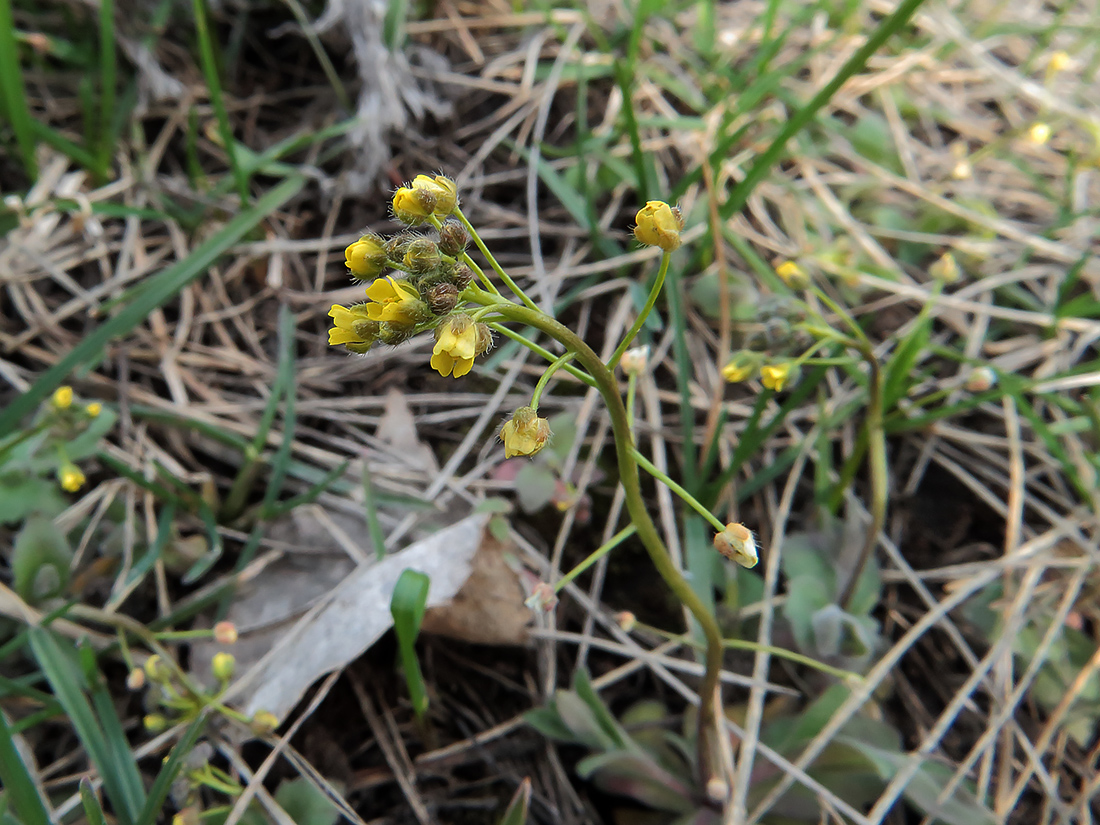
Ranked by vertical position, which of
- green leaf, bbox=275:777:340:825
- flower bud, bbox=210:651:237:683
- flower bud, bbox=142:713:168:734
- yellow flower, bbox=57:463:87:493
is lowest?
green leaf, bbox=275:777:340:825

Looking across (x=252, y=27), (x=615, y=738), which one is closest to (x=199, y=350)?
(x=252, y=27)

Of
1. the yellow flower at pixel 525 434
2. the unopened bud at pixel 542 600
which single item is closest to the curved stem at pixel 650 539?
the yellow flower at pixel 525 434

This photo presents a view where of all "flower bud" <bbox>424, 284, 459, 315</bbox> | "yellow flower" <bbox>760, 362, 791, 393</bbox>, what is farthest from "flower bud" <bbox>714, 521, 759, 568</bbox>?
"flower bud" <bbox>424, 284, 459, 315</bbox>

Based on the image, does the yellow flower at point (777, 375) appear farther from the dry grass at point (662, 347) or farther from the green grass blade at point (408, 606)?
the green grass blade at point (408, 606)

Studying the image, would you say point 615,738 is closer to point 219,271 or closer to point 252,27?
point 219,271

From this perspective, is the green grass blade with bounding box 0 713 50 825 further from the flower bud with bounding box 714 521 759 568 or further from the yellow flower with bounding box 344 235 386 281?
the flower bud with bounding box 714 521 759 568
